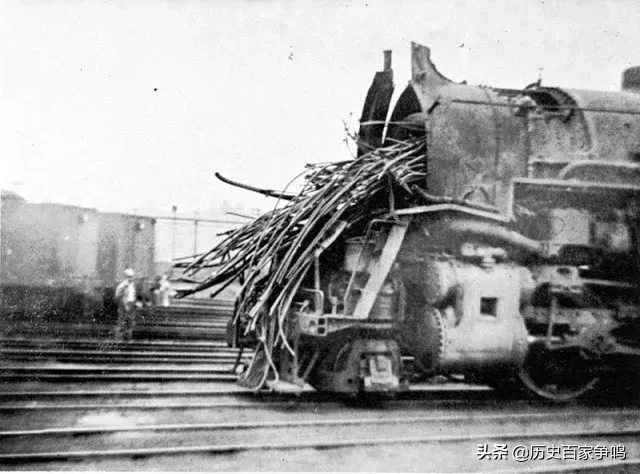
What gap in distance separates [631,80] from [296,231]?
4513 mm

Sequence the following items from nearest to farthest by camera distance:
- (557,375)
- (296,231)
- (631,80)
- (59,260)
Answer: (296,231), (557,375), (631,80), (59,260)

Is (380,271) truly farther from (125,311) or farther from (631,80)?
(125,311)

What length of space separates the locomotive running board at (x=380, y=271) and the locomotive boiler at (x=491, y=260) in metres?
0.01

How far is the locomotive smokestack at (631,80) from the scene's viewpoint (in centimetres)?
755

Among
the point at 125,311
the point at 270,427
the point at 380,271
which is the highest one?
the point at 380,271

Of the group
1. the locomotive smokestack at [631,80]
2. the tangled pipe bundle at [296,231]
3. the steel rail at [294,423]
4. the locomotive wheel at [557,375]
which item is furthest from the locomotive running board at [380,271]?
the locomotive smokestack at [631,80]

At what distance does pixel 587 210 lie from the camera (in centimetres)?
667

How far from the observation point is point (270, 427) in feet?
18.2

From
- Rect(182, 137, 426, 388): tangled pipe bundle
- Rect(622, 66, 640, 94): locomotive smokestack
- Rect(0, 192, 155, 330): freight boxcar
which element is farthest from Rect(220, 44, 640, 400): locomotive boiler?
Rect(0, 192, 155, 330): freight boxcar

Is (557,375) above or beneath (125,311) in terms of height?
beneath

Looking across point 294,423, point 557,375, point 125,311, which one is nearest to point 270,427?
point 294,423

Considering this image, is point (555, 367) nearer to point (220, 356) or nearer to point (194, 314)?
point (220, 356)

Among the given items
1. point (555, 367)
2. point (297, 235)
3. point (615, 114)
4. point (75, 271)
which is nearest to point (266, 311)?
point (297, 235)

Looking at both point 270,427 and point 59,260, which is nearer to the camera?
point 270,427
